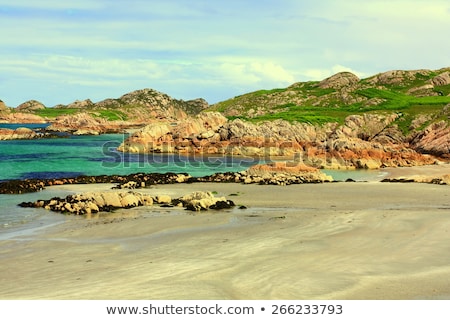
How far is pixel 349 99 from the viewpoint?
14838cm

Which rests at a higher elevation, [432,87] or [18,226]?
[432,87]

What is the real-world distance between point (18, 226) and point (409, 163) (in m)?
56.8

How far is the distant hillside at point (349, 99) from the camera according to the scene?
11438 centimetres

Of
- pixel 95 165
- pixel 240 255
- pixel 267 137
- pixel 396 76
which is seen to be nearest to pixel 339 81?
pixel 396 76

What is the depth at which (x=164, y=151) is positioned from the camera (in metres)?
97.8

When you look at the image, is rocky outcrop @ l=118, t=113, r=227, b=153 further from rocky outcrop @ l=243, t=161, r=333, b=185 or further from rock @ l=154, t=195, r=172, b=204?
rock @ l=154, t=195, r=172, b=204

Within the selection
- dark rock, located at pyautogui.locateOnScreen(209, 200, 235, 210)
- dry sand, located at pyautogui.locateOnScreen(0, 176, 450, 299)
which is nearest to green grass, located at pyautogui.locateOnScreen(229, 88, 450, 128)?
dark rock, located at pyautogui.locateOnScreen(209, 200, 235, 210)

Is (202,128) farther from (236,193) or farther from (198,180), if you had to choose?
(236,193)

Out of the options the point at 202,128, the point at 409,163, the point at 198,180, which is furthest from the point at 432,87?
the point at 198,180

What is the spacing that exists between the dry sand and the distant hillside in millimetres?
78236

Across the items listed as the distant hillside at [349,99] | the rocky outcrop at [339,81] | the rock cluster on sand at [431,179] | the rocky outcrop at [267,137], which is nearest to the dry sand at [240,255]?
the rock cluster on sand at [431,179]

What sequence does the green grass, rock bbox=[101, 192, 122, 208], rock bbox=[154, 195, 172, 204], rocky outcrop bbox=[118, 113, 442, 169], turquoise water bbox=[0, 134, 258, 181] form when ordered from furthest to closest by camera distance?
the green grass, rocky outcrop bbox=[118, 113, 442, 169], turquoise water bbox=[0, 134, 258, 181], rock bbox=[154, 195, 172, 204], rock bbox=[101, 192, 122, 208]

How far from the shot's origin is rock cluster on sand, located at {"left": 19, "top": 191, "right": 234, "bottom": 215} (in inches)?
1281

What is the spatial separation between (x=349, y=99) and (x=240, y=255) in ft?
441
